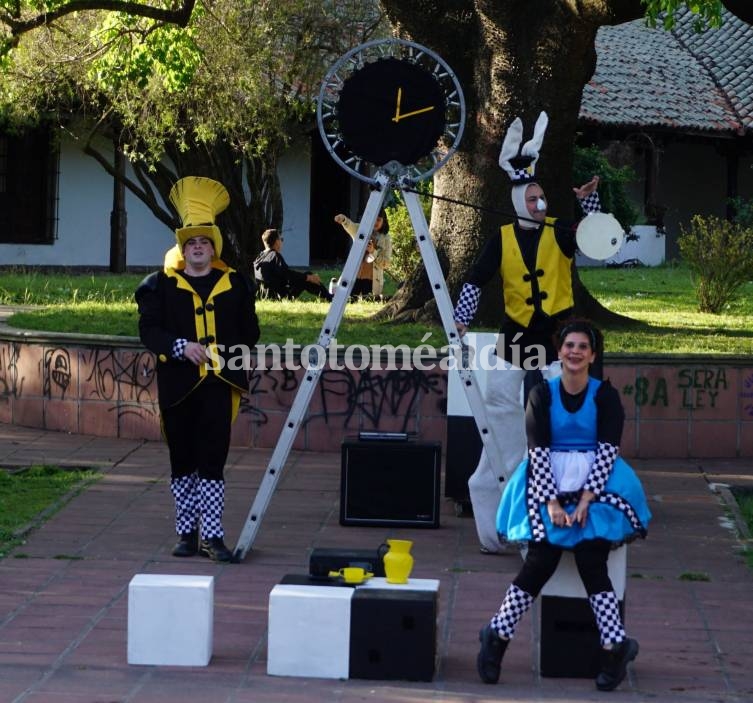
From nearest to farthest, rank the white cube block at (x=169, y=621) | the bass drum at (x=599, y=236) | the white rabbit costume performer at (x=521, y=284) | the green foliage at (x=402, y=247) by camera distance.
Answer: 1. the white cube block at (x=169, y=621)
2. the bass drum at (x=599, y=236)
3. the white rabbit costume performer at (x=521, y=284)
4. the green foliage at (x=402, y=247)

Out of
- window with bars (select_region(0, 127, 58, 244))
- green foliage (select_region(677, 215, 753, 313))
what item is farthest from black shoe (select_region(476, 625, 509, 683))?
window with bars (select_region(0, 127, 58, 244))

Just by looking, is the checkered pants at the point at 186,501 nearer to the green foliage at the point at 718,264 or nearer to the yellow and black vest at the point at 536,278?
the yellow and black vest at the point at 536,278

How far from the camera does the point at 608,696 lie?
5809 millimetres

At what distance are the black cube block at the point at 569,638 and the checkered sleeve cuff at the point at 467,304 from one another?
232 cm

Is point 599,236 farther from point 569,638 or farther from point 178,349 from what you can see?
point 569,638

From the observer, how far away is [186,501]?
313 inches

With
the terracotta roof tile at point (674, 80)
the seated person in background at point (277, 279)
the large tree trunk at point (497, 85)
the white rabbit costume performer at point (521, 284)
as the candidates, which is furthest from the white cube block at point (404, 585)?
the terracotta roof tile at point (674, 80)

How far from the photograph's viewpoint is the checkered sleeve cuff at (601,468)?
5.91 m

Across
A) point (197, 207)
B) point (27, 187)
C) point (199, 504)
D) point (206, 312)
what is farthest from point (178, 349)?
point (27, 187)

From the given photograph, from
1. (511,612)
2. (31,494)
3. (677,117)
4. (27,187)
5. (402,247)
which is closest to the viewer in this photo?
(511,612)

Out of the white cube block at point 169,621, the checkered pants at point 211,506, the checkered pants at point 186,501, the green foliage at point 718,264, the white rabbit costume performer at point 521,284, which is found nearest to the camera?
the white cube block at point 169,621

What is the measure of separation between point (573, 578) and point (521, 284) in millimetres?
2422

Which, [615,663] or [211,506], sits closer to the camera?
[615,663]

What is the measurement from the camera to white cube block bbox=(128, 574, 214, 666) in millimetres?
6012
